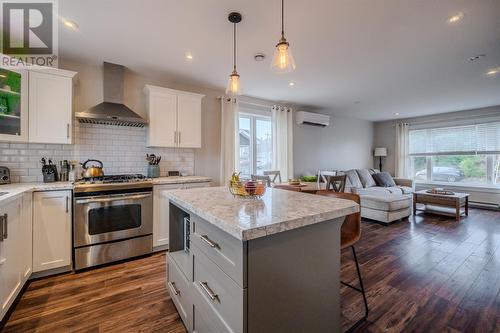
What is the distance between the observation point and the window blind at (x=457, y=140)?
5.53m

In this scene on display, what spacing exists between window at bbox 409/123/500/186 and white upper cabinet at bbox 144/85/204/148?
269 inches

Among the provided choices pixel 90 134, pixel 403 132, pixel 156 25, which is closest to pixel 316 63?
pixel 156 25

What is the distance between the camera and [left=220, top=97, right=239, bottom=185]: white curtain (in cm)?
410

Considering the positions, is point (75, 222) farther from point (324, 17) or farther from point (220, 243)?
point (324, 17)

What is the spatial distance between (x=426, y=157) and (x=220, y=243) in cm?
784

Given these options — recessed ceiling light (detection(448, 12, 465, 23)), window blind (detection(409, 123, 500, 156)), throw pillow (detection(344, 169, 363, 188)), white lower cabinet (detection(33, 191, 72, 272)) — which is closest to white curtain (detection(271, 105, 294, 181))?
throw pillow (detection(344, 169, 363, 188))

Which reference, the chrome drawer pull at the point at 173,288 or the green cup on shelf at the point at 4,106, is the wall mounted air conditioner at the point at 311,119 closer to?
the chrome drawer pull at the point at 173,288

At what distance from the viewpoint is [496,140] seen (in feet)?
17.9

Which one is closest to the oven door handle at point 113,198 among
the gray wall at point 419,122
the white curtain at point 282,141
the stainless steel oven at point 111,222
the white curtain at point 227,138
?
the stainless steel oven at point 111,222

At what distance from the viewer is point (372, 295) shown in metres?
2.00

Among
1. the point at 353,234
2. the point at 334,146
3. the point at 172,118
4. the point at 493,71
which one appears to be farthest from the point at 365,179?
the point at 172,118

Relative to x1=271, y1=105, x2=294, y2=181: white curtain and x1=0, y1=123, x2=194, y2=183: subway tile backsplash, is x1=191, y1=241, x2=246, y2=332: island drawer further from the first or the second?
x1=271, y1=105, x2=294, y2=181: white curtain

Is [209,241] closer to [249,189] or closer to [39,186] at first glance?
[249,189]

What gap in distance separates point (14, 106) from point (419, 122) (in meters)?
8.79
